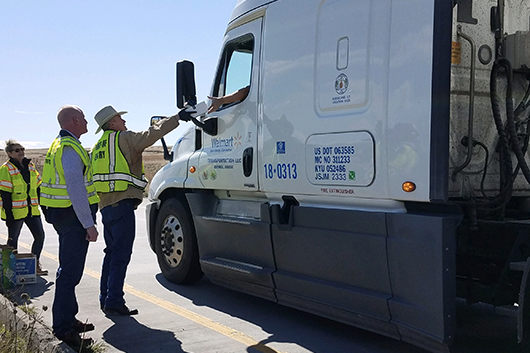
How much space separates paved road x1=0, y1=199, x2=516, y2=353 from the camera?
4980 millimetres

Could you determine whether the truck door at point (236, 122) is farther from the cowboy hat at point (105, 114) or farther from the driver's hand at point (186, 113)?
the cowboy hat at point (105, 114)

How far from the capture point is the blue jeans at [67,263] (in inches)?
187

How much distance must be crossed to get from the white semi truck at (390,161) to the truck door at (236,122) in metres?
0.04

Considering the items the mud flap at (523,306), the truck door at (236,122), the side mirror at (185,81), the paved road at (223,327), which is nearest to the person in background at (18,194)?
the paved road at (223,327)

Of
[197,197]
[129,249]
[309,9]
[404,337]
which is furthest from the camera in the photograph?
[197,197]

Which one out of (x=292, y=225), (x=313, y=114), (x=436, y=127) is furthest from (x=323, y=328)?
(x=436, y=127)

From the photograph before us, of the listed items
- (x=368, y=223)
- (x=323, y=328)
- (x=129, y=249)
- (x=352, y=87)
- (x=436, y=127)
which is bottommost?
(x=323, y=328)

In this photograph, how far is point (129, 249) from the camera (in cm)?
593

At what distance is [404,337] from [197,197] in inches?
114

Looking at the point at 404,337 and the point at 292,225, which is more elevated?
the point at 292,225

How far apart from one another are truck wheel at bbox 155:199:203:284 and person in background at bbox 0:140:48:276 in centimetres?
171

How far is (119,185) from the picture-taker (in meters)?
5.84

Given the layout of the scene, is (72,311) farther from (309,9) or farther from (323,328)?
(309,9)

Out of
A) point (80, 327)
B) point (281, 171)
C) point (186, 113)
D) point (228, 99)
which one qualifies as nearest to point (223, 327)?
point (80, 327)
